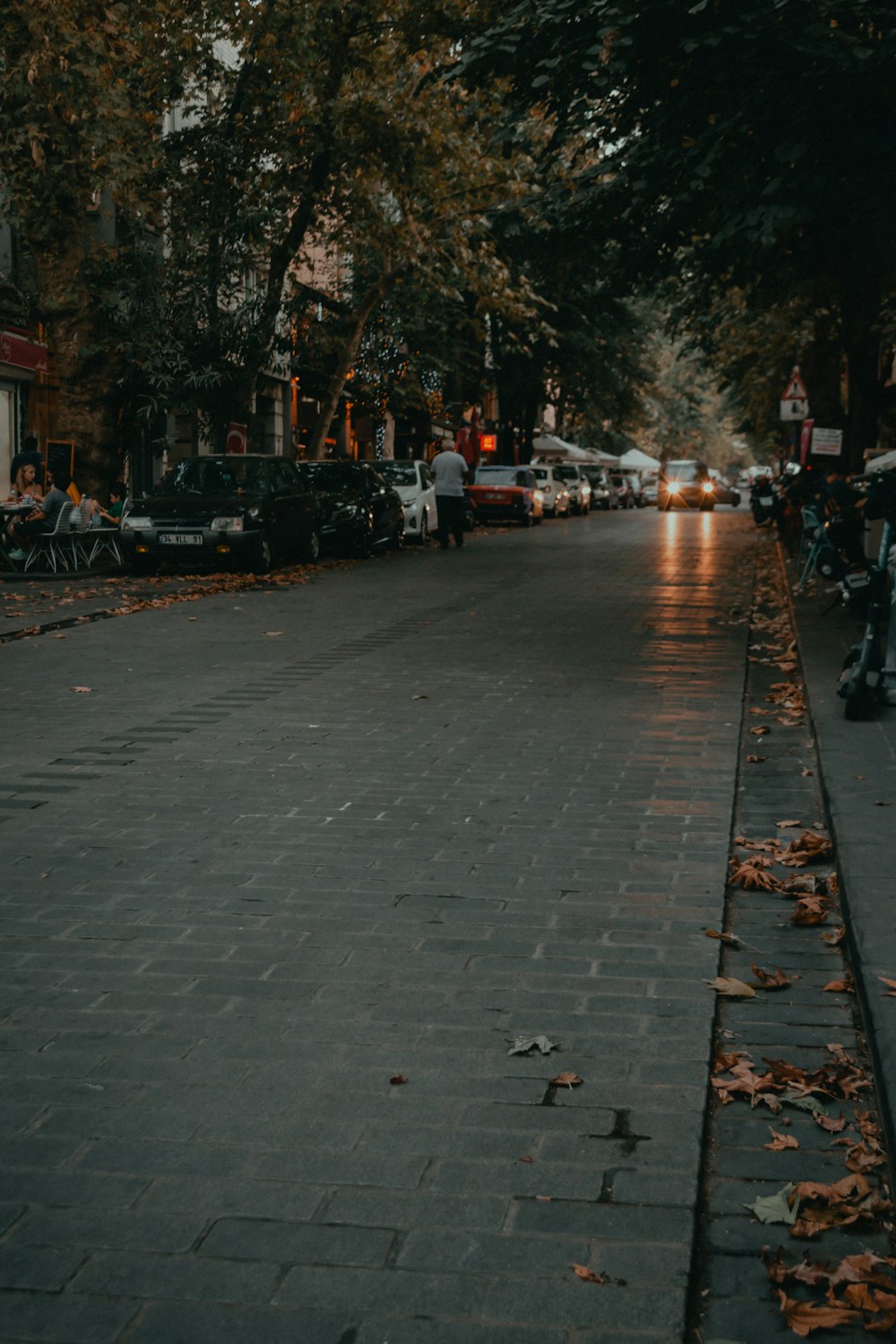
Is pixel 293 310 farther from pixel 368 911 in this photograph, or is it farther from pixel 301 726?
pixel 368 911

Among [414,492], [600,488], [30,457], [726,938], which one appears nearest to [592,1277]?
[726,938]

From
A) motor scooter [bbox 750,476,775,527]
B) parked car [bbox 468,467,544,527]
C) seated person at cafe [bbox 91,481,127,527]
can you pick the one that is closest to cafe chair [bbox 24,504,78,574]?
seated person at cafe [bbox 91,481,127,527]

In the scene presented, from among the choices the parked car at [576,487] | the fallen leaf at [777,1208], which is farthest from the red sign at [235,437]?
the parked car at [576,487]

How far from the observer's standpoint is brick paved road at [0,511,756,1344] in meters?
3.08

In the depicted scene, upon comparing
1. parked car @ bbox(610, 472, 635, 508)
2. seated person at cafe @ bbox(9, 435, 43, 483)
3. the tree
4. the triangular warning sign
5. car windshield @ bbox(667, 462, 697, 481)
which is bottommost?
parked car @ bbox(610, 472, 635, 508)

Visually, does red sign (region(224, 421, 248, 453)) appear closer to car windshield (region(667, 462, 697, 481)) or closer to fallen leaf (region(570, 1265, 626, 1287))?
fallen leaf (region(570, 1265, 626, 1287))

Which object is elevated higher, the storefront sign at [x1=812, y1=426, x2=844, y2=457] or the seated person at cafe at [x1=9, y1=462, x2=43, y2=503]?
the storefront sign at [x1=812, y1=426, x2=844, y2=457]

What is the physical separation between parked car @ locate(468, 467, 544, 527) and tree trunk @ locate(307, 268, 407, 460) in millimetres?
10714

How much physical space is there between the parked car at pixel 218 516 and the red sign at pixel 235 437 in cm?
425

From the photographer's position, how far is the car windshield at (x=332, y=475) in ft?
91.2

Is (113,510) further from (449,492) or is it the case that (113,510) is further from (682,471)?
(682,471)

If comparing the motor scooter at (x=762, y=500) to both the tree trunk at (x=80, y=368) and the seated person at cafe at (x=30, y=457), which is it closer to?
the tree trunk at (x=80, y=368)

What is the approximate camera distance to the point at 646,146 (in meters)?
15.1

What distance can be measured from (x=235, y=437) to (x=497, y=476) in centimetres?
1715
